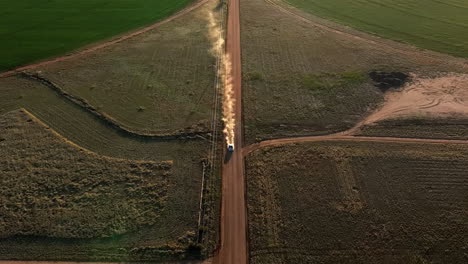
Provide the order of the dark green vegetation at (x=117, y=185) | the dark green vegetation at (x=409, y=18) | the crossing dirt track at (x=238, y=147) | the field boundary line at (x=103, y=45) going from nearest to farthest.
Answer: the dark green vegetation at (x=117, y=185) < the crossing dirt track at (x=238, y=147) < the field boundary line at (x=103, y=45) < the dark green vegetation at (x=409, y=18)

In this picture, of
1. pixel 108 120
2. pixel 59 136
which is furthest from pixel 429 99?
pixel 59 136

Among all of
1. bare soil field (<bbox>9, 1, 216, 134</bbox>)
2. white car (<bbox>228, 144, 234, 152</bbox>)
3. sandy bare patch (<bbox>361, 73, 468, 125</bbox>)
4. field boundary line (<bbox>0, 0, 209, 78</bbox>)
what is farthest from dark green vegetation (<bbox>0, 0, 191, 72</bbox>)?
sandy bare patch (<bbox>361, 73, 468, 125</bbox>)

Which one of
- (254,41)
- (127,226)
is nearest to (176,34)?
(254,41)

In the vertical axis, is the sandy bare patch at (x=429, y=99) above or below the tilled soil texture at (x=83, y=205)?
above

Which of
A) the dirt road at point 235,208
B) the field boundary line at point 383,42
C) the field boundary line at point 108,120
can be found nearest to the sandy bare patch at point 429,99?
the field boundary line at point 383,42

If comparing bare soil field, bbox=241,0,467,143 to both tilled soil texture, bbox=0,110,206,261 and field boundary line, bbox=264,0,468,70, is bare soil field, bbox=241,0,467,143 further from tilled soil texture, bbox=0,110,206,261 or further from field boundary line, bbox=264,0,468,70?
tilled soil texture, bbox=0,110,206,261

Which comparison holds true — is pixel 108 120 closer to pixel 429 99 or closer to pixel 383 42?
pixel 429 99

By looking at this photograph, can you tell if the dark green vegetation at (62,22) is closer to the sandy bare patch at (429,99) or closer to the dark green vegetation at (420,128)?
the sandy bare patch at (429,99)
